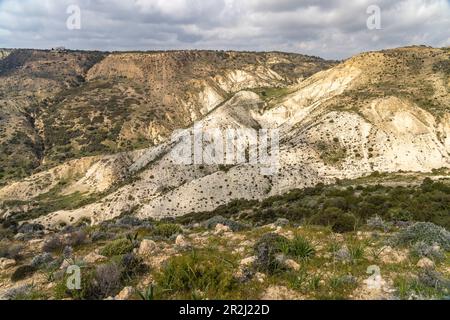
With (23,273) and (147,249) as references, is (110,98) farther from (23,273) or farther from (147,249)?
(147,249)

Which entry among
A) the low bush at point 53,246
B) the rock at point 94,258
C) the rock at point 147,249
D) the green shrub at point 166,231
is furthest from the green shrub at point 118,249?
the low bush at point 53,246

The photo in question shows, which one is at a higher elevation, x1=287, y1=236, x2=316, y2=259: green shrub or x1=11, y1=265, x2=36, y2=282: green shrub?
x1=287, y1=236, x2=316, y2=259: green shrub

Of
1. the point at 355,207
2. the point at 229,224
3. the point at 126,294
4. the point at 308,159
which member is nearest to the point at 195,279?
the point at 126,294

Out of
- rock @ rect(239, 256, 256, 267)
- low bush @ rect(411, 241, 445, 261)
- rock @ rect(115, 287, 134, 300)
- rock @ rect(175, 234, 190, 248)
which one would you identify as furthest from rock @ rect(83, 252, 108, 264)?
low bush @ rect(411, 241, 445, 261)

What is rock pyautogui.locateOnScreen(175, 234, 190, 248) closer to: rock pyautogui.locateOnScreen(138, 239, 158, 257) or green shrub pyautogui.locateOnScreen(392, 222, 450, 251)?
rock pyautogui.locateOnScreen(138, 239, 158, 257)

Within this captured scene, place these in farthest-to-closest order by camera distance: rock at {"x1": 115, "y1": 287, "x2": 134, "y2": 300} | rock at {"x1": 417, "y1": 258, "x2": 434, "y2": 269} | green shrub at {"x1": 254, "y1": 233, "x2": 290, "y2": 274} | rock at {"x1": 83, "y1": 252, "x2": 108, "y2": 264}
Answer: rock at {"x1": 83, "y1": 252, "x2": 108, "y2": 264}
rock at {"x1": 417, "y1": 258, "x2": 434, "y2": 269}
green shrub at {"x1": 254, "y1": 233, "x2": 290, "y2": 274}
rock at {"x1": 115, "y1": 287, "x2": 134, "y2": 300}

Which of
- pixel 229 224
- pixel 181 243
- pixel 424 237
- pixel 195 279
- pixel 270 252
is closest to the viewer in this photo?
pixel 195 279

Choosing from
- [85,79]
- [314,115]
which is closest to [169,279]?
[314,115]

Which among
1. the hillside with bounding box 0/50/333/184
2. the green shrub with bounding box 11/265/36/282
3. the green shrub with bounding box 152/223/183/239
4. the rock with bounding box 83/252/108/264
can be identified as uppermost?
the hillside with bounding box 0/50/333/184

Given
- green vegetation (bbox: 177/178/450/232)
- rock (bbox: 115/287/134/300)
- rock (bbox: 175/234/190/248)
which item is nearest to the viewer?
rock (bbox: 115/287/134/300)
